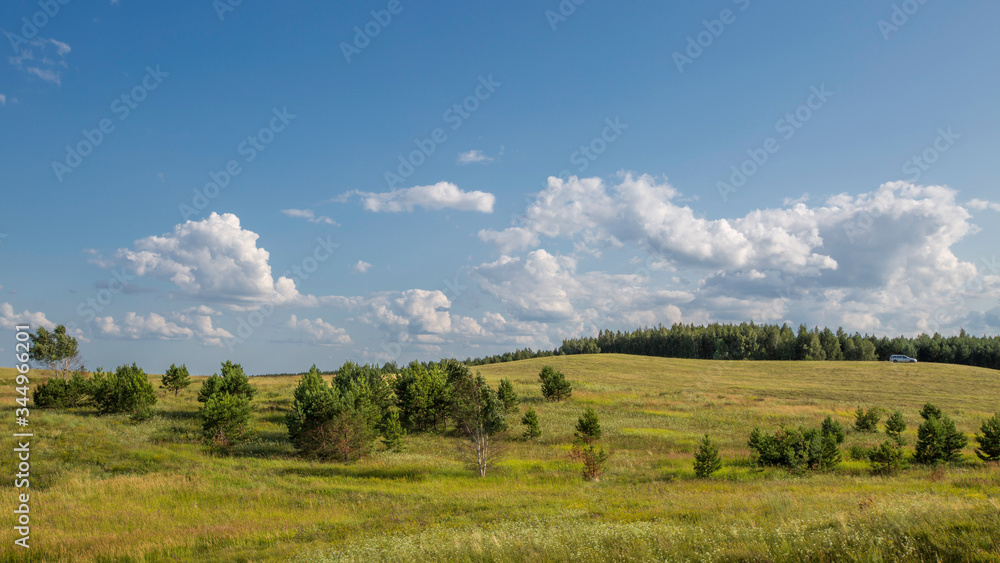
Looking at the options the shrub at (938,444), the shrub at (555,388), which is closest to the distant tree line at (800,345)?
the shrub at (555,388)

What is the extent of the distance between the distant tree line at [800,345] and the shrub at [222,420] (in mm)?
104190

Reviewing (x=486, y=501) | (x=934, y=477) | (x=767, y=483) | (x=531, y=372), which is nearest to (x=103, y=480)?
(x=486, y=501)

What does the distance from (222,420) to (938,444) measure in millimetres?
41681

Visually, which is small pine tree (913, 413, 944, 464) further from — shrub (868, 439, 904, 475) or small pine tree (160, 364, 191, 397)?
small pine tree (160, 364, 191, 397)

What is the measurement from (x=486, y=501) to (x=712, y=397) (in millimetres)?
44987

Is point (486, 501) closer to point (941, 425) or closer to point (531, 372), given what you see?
point (941, 425)

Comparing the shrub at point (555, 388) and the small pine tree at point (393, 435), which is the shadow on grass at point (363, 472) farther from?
the shrub at point (555, 388)

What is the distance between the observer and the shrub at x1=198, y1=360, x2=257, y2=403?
122 feet

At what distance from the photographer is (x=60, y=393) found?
129 ft

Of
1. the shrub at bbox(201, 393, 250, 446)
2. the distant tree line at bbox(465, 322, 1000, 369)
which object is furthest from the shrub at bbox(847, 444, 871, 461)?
the distant tree line at bbox(465, 322, 1000, 369)

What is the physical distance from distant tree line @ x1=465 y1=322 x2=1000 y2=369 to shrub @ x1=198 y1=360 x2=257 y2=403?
95.0 m

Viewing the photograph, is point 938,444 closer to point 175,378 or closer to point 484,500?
point 484,500

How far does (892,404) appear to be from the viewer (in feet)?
169

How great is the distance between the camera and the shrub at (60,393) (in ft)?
128
